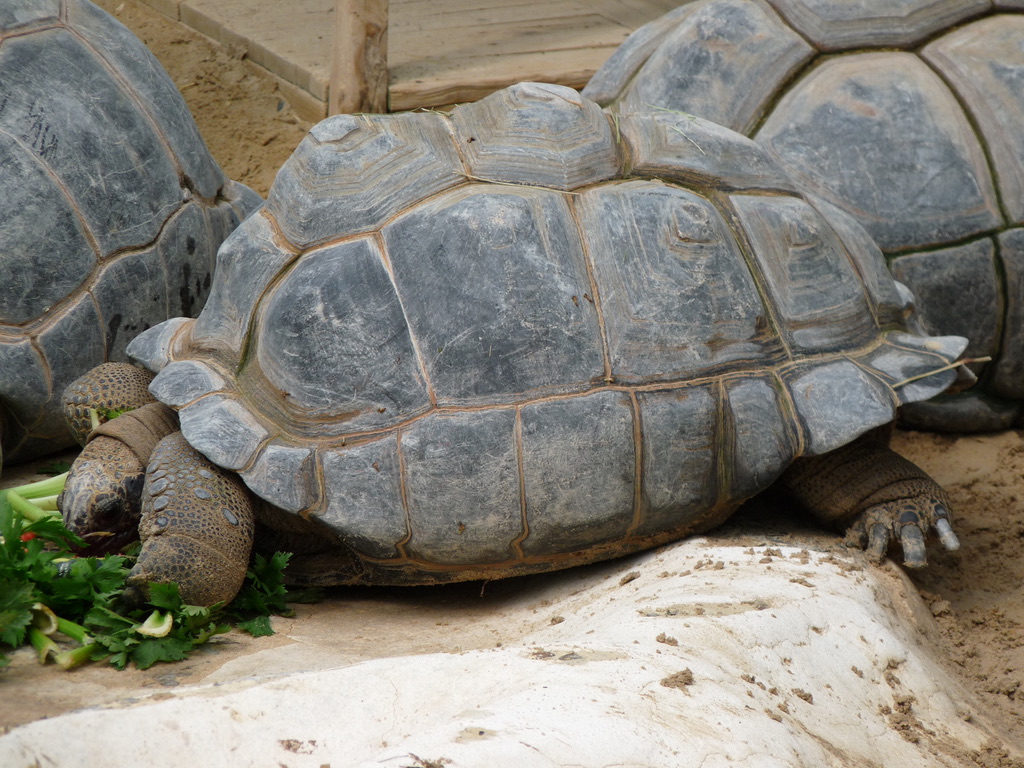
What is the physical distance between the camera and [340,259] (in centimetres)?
292

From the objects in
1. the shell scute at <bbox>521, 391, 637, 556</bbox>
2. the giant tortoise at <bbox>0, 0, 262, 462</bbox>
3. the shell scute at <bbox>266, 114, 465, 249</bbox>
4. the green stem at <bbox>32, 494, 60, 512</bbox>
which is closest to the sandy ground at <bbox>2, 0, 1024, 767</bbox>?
the shell scute at <bbox>521, 391, 637, 556</bbox>

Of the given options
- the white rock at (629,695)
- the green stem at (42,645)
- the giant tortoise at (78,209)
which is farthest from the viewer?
the giant tortoise at (78,209)

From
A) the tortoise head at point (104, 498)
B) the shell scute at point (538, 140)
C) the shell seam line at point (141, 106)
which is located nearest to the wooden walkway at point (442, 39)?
the shell seam line at point (141, 106)

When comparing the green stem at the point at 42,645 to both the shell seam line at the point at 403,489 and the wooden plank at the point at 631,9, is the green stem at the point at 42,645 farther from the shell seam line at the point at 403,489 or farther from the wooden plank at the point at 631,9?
the wooden plank at the point at 631,9

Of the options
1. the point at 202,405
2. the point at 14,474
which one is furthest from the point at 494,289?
the point at 14,474

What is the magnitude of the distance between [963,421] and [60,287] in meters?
3.50

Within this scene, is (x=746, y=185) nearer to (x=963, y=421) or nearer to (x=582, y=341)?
(x=582, y=341)

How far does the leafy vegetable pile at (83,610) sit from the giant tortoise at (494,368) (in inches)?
3.5

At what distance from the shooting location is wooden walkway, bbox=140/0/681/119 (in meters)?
5.93

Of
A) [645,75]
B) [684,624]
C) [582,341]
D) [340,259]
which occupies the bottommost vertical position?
[684,624]

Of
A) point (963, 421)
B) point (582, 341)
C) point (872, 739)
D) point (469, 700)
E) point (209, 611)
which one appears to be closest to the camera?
point (469, 700)

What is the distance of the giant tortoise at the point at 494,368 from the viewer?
111 inches

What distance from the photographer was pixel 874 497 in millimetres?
3227

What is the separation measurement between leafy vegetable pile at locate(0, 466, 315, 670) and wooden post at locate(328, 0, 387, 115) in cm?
340
